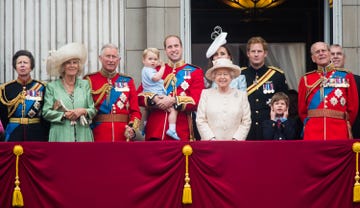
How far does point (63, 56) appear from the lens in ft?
52.6

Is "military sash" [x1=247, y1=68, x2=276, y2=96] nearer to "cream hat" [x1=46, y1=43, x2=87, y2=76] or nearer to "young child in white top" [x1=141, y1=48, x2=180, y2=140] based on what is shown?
"young child in white top" [x1=141, y1=48, x2=180, y2=140]

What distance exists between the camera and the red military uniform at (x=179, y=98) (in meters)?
16.3

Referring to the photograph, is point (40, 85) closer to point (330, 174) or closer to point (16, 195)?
point (16, 195)

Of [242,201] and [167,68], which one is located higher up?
[167,68]

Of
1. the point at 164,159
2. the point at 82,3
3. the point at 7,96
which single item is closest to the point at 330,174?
the point at 164,159

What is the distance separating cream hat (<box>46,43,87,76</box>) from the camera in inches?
632

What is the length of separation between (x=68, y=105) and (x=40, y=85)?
0.53m

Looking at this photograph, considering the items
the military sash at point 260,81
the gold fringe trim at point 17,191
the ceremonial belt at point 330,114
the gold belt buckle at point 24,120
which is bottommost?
the gold fringe trim at point 17,191

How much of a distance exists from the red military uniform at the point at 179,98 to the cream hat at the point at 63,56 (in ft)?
3.13

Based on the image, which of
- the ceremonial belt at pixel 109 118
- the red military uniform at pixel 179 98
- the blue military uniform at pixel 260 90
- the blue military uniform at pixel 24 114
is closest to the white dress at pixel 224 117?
the red military uniform at pixel 179 98

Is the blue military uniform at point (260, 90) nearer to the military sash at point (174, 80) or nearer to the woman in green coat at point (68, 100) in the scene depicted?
the military sash at point (174, 80)

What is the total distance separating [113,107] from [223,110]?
1.49 meters

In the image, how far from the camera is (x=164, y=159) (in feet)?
49.2

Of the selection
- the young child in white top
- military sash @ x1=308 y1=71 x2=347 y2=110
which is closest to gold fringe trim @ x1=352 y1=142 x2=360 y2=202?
military sash @ x1=308 y1=71 x2=347 y2=110
